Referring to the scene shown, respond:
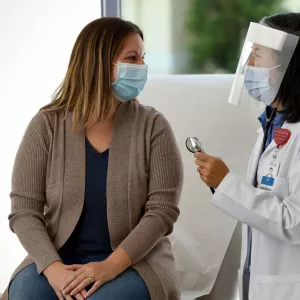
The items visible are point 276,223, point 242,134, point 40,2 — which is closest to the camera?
point 276,223

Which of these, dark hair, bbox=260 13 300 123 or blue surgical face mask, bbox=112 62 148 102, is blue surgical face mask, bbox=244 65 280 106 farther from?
blue surgical face mask, bbox=112 62 148 102

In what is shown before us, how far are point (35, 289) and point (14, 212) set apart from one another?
25 cm

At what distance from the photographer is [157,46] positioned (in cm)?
282

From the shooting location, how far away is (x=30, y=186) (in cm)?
179

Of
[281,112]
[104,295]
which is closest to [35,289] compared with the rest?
[104,295]

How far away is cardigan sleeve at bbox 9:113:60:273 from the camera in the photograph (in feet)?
5.80

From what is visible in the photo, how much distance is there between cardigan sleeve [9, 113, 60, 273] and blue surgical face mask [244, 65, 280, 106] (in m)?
0.62

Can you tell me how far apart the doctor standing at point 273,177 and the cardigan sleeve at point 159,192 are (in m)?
0.24

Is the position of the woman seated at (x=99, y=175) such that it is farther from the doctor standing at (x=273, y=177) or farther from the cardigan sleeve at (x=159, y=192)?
the doctor standing at (x=273, y=177)

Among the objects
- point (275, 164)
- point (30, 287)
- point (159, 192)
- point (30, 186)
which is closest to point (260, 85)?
point (275, 164)

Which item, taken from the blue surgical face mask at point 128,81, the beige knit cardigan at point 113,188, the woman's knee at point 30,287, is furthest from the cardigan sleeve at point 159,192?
the woman's knee at point 30,287

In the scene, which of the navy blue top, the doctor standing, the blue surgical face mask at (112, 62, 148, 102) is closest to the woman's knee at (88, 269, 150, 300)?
the navy blue top

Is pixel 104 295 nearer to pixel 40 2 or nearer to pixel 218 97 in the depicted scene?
pixel 218 97

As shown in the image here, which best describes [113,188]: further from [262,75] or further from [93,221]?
[262,75]
